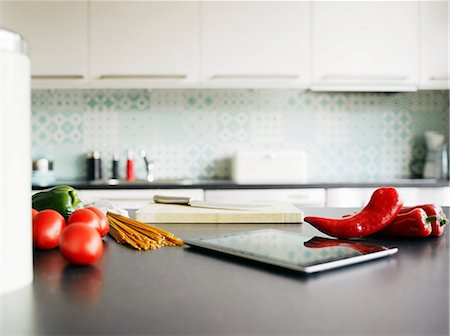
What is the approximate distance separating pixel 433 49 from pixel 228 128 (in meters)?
1.33

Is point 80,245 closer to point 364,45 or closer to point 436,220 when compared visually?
point 436,220

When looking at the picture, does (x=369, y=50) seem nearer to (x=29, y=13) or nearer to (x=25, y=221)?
(x=29, y=13)

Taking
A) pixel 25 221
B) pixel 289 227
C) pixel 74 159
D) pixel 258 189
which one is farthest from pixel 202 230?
pixel 74 159

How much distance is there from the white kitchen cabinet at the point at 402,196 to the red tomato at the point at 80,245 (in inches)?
85.6

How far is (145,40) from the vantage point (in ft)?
9.59

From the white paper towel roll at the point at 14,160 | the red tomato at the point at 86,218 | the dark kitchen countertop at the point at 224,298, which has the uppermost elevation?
the white paper towel roll at the point at 14,160

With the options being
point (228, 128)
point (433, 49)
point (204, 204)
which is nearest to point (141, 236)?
point (204, 204)

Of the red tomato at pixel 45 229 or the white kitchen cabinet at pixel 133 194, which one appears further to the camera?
the white kitchen cabinet at pixel 133 194

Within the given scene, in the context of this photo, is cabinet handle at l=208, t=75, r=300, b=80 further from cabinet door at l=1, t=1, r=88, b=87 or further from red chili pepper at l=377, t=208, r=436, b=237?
red chili pepper at l=377, t=208, r=436, b=237

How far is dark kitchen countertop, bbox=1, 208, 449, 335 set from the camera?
1.52 ft

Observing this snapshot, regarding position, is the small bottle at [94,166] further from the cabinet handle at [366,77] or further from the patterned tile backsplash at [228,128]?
the cabinet handle at [366,77]

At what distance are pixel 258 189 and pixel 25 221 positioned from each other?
86.1 inches

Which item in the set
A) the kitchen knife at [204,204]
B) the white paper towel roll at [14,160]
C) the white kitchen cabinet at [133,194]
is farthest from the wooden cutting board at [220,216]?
the white kitchen cabinet at [133,194]

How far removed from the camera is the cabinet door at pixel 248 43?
2.93 m
